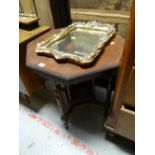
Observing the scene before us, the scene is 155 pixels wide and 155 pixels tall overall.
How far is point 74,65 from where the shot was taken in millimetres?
815

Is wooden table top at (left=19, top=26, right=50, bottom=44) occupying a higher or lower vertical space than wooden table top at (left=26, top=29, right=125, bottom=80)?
higher

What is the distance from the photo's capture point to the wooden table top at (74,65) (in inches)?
→ 30.4

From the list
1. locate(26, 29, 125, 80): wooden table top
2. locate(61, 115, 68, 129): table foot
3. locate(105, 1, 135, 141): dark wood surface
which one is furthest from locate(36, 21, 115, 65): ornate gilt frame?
locate(61, 115, 68, 129): table foot

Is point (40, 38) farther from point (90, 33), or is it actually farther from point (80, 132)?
point (80, 132)

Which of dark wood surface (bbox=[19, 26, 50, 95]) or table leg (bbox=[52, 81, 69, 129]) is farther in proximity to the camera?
dark wood surface (bbox=[19, 26, 50, 95])

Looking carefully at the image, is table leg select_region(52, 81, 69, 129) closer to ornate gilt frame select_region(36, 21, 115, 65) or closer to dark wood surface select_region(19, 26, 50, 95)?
ornate gilt frame select_region(36, 21, 115, 65)

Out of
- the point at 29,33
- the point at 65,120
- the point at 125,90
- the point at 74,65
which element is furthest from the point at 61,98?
the point at 29,33

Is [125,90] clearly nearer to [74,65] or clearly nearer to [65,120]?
[74,65]

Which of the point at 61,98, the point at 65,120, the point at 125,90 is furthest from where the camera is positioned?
the point at 65,120

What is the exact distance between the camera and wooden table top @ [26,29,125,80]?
77 cm

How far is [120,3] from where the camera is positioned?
1084 millimetres

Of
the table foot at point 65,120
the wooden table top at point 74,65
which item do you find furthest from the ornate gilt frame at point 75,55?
the table foot at point 65,120

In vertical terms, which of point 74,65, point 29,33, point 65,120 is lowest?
point 65,120
